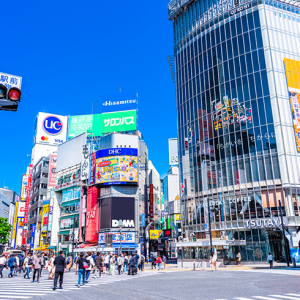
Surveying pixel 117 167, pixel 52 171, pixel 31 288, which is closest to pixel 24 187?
pixel 52 171

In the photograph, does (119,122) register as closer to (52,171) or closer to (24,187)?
(52,171)

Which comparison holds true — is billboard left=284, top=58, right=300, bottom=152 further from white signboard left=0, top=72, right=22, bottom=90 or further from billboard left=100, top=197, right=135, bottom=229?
white signboard left=0, top=72, right=22, bottom=90

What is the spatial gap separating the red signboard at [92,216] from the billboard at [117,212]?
62.6 inches

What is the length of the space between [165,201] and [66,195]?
79.0 m

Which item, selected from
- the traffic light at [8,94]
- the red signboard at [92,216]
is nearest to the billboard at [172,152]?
the red signboard at [92,216]

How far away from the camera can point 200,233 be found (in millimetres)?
52406

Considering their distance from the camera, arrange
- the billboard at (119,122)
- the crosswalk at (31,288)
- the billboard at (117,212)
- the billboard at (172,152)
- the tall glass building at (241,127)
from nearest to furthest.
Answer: the crosswalk at (31,288), the tall glass building at (241,127), the billboard at (117,212), the billboard at (119,122), the billboard at (172,152)

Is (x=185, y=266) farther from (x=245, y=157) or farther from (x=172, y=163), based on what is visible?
(x=172, y=163)

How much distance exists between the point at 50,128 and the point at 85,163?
4356 cm

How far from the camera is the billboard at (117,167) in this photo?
63.7 meters

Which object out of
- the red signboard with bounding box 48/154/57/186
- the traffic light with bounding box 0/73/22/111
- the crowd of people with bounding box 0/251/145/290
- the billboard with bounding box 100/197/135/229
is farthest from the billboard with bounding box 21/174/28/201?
the traffic light with bounding box 0/73/22/111

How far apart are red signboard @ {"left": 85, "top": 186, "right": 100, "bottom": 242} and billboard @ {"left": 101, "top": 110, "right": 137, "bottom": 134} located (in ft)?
45.7

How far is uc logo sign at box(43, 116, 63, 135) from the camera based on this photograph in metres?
107

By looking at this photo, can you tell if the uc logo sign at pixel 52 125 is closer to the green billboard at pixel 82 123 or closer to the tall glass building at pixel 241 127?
the green billboard at pixel 82 123
